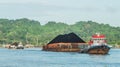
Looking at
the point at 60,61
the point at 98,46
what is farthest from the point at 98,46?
the point at 60,61

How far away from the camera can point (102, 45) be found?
15325 centimetres

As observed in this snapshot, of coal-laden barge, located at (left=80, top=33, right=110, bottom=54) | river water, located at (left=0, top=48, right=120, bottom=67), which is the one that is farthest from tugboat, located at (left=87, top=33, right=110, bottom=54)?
river water, located at (left=0, top=48, right=120, bottom=67)

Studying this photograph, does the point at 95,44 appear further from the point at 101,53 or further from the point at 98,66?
the point at 98,66

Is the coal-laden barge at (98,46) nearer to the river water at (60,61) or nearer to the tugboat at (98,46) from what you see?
the tugboat at (98,46)

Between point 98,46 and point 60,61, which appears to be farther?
point 98,46

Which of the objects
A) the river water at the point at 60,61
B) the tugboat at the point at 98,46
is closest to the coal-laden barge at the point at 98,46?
the tugboat at the point at 98,46

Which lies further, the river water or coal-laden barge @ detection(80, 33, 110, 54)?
coal-laden barge @ detection(80, 33, 110, 54)

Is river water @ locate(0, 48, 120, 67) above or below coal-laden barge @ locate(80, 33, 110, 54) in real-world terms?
below

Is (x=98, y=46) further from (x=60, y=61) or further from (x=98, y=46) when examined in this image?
(x=60, y=61)

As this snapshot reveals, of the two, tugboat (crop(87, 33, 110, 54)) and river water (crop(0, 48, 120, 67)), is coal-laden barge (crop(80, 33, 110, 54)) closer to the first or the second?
tugboat (crop(87, 33, 110, 54))

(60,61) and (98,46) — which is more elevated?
(98,46)

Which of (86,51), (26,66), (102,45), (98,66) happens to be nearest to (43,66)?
(26,66)

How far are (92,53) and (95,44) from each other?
3.60m

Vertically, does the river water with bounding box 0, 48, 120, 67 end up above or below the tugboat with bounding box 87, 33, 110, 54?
below
